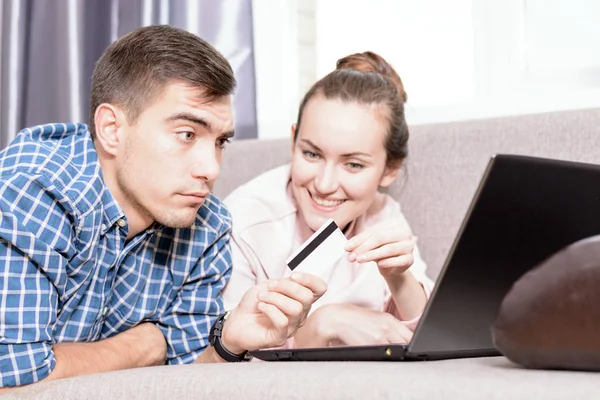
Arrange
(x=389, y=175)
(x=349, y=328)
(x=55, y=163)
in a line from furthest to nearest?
(x=389, y=175) < (x=349, y=328) < (x=55, y=163)

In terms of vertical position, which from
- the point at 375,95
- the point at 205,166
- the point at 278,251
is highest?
the point at 375,95

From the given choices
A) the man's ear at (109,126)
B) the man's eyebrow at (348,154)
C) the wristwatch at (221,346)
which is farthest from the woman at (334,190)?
the man's ear at (109,126)

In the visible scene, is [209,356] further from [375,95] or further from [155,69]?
[375,95]

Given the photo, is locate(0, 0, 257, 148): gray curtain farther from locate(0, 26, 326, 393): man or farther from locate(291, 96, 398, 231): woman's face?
locate(0, 26, 326, 393): man

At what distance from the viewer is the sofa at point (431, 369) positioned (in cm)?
69

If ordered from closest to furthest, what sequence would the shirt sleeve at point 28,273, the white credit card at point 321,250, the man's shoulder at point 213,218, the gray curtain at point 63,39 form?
the white credit card at point 321,250, the shirt sleeve at point 28,273, the man's shoulder at point 213,218, the gray curtain at point 63,39

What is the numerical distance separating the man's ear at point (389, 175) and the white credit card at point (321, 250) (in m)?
0.70

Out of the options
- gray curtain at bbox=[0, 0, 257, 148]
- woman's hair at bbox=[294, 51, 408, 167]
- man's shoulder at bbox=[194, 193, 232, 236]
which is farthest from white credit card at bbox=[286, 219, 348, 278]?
gray curtain at bbox=[0, 0, 257, 148]

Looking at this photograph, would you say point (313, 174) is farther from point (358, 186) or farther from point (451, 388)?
point (451, 388)

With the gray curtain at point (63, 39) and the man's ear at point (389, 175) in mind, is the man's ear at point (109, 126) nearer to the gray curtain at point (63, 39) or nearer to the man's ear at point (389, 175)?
the man's ear at point (389, 175)

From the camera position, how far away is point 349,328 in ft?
4.40

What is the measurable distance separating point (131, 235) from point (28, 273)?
0.29 m

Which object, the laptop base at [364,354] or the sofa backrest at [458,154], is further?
the sofa backrest at [458,154]

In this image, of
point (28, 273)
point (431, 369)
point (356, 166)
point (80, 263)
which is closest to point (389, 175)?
point (356, 166)
